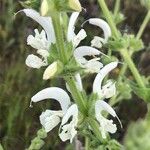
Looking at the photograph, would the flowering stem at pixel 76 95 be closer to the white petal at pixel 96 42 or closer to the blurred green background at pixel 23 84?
the white petal at pixel 96 42

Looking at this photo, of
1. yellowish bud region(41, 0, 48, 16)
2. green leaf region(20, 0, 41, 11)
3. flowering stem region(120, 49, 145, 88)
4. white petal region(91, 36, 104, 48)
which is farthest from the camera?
white petal region(91, 36, 104, 48)

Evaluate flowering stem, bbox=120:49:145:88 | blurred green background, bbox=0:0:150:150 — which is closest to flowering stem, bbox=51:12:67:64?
flowering stem, bbox=120:49:145:88

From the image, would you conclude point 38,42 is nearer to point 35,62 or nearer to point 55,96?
point 35,62

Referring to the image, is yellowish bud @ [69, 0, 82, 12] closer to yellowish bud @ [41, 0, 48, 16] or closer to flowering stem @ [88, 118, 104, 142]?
yellowish bud @ [41, 0, 48, 16]

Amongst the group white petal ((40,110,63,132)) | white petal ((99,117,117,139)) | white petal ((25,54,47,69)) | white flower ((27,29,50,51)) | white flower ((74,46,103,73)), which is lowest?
white petal ((99,117,117,139))

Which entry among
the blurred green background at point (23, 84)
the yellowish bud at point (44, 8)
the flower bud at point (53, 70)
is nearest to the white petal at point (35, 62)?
the flower bud at point (53, 70)

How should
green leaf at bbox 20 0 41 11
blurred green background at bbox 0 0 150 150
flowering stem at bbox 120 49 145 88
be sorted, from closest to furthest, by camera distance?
green leaf at bbox 20 0 41 11 < flowering stem at bbox 120 49 145 88 < blurred green background at bbox 0 0 150 150

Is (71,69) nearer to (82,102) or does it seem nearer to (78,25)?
(82,102)
